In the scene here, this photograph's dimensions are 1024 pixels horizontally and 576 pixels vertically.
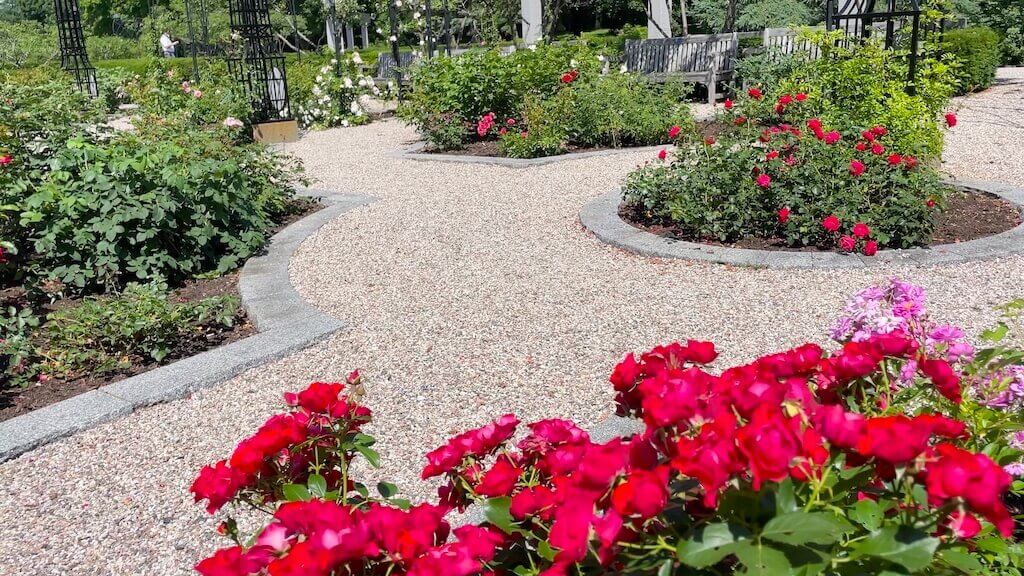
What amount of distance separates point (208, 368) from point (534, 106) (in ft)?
20.7

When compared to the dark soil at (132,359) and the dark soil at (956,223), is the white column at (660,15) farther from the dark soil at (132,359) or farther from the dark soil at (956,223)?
the dark soil at (132,359)

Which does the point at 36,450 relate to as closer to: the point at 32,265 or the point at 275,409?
the point at 275,409

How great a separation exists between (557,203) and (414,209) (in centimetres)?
119

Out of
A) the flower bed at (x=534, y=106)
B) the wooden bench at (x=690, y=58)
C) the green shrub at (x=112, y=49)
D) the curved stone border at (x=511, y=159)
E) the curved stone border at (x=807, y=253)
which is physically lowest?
the curved stone border at (x=807, y=253)

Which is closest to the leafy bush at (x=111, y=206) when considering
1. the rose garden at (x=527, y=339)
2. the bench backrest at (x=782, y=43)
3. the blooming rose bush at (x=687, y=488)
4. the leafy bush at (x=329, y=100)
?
the rose garden at (x=527, y=339)

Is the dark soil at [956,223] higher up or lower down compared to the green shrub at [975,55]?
lower down

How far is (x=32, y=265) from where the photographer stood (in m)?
4.88

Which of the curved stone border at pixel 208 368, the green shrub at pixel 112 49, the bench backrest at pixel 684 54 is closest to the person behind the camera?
the curved stone border at pixel 208 368

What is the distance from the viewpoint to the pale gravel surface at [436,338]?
2.77 m

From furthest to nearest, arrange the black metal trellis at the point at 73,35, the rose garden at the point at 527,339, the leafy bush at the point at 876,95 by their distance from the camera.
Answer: the black metal trellis at the point at 73,35 → the leafy bush at the point at 876,95 → the rose garden at the point at 527,339

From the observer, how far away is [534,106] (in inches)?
371

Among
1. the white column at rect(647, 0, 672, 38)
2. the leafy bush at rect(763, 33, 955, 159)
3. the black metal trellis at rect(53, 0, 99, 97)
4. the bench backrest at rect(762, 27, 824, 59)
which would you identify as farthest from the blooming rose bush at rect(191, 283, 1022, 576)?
the white column at rect(647, 0, 672, 38)

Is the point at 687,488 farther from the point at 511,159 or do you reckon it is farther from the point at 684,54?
the point at 684,54

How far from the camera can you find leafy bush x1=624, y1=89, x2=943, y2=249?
16.8 ft
